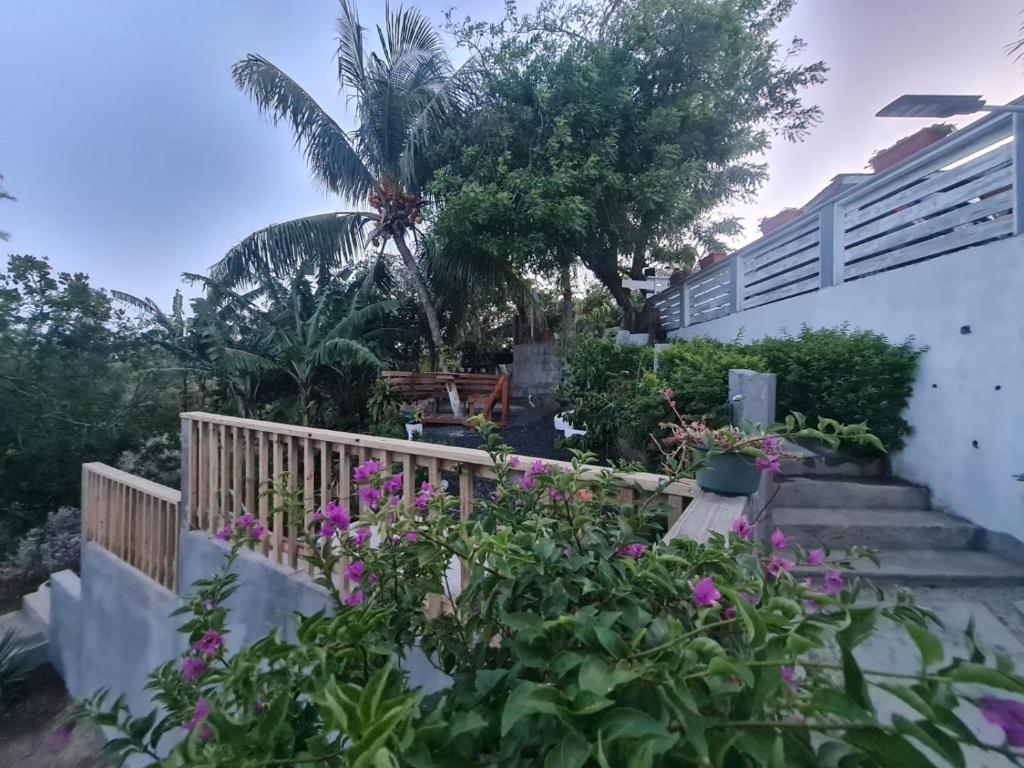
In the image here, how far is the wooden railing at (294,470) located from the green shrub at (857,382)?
8.53 feet

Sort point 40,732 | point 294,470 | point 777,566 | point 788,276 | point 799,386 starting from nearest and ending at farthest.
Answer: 1. point 777,566
2. point 294,470
3. point 799,386
4. point 40,732
5. point 788,276

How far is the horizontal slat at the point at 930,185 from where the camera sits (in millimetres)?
3166

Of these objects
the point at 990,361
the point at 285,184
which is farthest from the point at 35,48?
the point at 990,361

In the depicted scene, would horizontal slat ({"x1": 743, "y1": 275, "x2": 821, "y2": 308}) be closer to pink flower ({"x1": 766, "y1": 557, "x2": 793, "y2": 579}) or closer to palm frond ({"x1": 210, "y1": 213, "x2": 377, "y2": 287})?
pink flower ({"x1": 766, "y1": 557, "x2": 793, "y2": 579})

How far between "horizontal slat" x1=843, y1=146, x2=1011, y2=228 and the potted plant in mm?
5063

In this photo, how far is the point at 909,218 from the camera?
3789 millimetres

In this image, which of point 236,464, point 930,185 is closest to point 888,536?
point 930,185

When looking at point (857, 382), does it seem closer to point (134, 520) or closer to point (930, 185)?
point (930, 185)

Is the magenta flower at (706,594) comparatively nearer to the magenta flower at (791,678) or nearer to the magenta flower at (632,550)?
the magenta flower at (791,678)

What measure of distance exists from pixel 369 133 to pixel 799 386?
7762 millimetres

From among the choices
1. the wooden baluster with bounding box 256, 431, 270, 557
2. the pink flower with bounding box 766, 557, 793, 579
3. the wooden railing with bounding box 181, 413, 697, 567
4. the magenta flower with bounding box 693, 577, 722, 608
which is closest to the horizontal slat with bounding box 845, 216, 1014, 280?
the wooden railing with bounding box 181, 413, 697, 567

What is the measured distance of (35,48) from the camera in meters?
5.82

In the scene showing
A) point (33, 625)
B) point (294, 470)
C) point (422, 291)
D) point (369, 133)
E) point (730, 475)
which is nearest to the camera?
point (730, 475)

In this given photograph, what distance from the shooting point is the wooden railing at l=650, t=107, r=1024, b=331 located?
3098 mm
